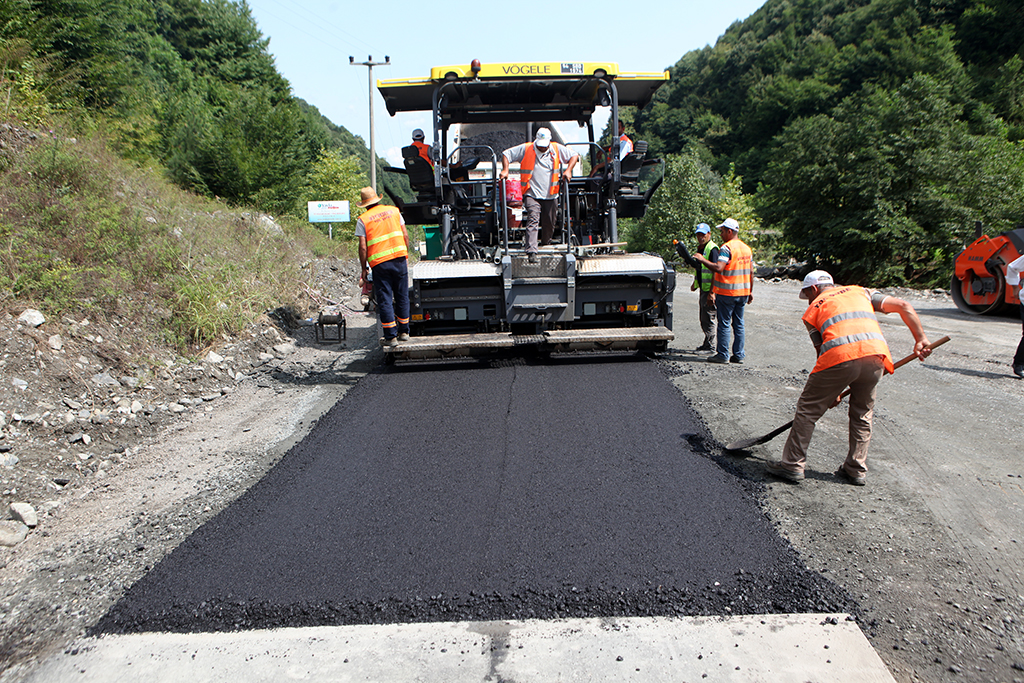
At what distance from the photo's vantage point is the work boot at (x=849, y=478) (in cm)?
365

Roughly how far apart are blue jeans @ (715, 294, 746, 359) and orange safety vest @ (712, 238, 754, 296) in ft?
0.33

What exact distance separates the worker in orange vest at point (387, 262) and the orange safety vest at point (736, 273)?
10.1 feet

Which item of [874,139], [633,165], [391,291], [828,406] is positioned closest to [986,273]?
[633,165]

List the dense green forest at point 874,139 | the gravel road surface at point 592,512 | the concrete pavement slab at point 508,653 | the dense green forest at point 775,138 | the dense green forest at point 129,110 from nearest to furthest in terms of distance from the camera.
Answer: the concrete pavement slab at point 508,653, the gravel road surface at point 592,512, the dense green forest at point 129,110, the dense green forest at point 775,138, the dense green forest at point 874,139

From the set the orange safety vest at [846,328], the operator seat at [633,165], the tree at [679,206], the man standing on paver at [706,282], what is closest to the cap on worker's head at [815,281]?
the orange safety vest at [846,328]

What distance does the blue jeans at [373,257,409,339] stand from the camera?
613 cm

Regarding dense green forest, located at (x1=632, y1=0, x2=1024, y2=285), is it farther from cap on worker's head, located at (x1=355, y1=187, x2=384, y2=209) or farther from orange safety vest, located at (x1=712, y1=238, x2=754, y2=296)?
cap on worker's head, located at (x1=355, y1=187, x2=384, y2=209)

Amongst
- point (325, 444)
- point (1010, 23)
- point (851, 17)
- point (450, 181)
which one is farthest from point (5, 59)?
point (851, 17)

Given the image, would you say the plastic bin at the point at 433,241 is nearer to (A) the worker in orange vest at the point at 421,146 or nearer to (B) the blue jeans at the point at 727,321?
(A) the worker in orange vest at the point at 421,146

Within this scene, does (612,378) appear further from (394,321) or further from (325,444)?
(325,444)

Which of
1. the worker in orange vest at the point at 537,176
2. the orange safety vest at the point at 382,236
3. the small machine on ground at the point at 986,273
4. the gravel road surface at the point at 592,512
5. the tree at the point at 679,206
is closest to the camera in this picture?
the gravel road surface at the point at 592,512

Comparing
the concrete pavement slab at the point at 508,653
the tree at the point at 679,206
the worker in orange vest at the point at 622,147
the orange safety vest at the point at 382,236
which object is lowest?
the concrete pavement slab at the point at 508,653

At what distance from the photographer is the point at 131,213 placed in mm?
7949

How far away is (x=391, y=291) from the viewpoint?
20.4 feet
